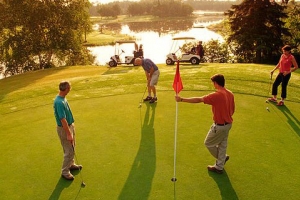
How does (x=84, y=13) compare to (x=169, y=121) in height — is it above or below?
above

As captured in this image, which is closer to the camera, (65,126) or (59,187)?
(65,126)

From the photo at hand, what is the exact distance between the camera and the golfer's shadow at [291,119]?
8324 millimetres

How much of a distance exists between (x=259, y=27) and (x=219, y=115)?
24067 millimetres

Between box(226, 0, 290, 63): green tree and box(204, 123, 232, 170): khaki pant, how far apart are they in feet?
75.0

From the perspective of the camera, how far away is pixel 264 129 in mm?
8242

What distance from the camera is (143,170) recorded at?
20.8 ft

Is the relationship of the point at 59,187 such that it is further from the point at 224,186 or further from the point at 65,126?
the point at 224,186

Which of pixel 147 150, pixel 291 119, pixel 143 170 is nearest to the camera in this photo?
pixel 143 170

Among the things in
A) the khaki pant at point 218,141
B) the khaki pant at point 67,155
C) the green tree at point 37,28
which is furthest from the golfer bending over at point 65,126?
the green tree at point 37,28

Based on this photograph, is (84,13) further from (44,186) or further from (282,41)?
(44,186)

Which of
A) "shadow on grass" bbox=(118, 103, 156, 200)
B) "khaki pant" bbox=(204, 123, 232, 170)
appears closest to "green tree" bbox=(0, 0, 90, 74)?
"shadow on grass" bbox=(118, 103, 156, 200)

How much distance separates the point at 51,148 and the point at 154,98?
4.38 m

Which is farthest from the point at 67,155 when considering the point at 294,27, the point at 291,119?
the point at 294,27

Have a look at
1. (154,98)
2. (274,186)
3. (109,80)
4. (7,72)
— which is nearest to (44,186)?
(274,186)
